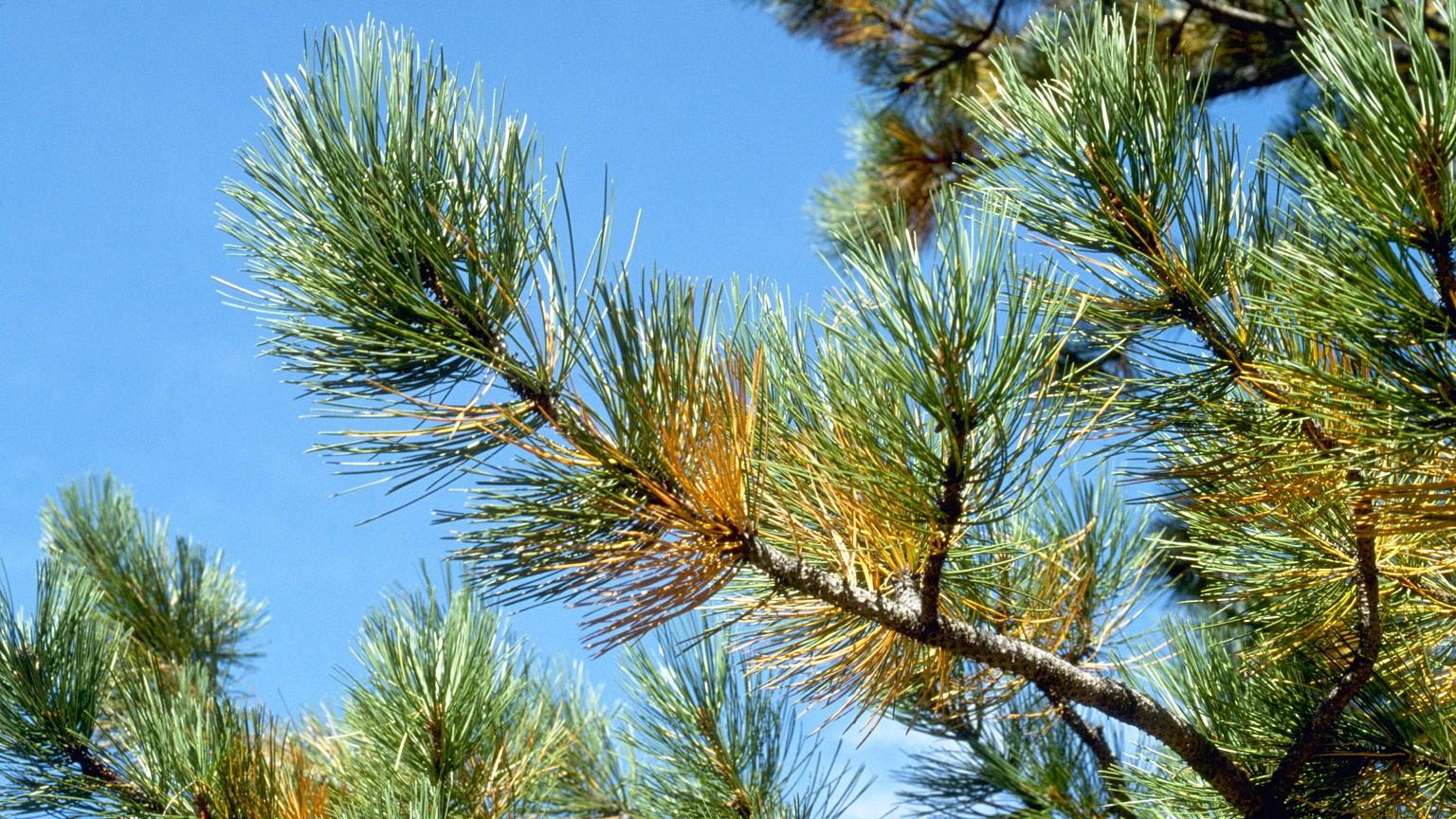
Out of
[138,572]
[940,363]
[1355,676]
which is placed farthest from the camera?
[138,572]

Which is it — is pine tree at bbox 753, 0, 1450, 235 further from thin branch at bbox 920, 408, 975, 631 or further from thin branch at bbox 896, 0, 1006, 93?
thin branch at bbox 920, 408, 975, 631

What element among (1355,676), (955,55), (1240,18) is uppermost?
(955,55)

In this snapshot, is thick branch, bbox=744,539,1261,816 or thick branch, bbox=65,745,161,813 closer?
thick branch, bbox=744,539,1261,816

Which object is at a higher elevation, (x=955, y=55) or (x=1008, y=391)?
(x=955, y=55)

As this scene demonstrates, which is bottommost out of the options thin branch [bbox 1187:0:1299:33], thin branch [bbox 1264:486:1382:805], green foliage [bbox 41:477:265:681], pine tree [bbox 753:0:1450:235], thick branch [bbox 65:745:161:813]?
thin branch [bbox 1264:486:1382:805]

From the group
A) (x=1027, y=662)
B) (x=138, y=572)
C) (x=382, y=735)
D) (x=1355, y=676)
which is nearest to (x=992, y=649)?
(x=1027, y=662)

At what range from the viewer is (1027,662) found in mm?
831

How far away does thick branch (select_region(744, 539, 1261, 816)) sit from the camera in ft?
2.52

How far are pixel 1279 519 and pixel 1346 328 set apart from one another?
296 millimetres

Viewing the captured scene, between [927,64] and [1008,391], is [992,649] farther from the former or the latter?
[927,64]

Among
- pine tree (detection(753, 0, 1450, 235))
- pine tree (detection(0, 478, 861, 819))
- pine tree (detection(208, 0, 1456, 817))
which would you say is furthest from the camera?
pine tree (detection(753, 0, 1450, 235))

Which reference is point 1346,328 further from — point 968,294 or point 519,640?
point 519,640

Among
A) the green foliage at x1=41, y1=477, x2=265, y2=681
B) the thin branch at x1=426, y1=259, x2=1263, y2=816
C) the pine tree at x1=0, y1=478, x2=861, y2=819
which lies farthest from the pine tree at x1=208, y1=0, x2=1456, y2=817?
the green foliage at x1=41, y1=477, x2=265, y2=681

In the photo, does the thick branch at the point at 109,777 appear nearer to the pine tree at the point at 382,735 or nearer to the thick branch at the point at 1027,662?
the pine tree at the point at 382,735
